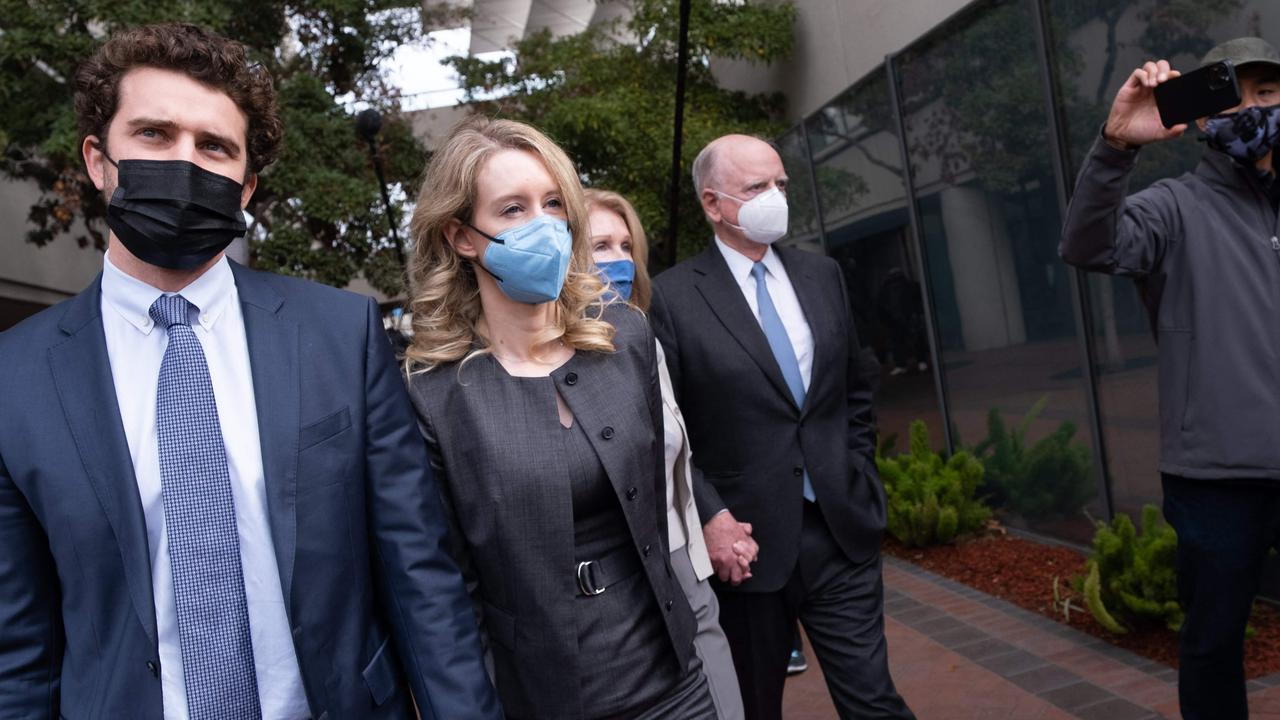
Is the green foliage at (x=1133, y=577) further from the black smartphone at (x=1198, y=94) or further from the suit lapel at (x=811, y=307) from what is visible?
the black smartphone at (x=1198, y=94)

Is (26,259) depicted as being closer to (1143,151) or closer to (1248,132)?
(1143,151)

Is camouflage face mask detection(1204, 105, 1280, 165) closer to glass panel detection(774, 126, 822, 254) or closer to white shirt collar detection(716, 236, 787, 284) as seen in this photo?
white shirt collar detection(716, 236, 787, 284)

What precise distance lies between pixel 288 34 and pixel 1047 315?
10.9m

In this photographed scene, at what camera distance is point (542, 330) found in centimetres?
252

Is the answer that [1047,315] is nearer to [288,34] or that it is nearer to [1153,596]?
[1153,596]

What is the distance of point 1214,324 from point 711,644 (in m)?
1.74

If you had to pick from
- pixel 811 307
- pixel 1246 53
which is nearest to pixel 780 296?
pixel 811 307

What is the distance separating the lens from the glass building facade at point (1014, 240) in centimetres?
546

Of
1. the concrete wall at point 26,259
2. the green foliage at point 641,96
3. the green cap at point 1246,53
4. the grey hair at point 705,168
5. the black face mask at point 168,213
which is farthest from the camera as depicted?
the concrete wall at point 26,259

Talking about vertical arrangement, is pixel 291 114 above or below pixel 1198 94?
above

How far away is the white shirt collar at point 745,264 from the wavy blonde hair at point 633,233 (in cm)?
38

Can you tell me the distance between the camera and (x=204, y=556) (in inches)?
74.6

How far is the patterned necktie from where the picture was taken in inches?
73.8

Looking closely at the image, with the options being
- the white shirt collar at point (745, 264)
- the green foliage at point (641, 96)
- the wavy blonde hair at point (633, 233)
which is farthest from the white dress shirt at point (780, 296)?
the green foliage at point (641, 96)
